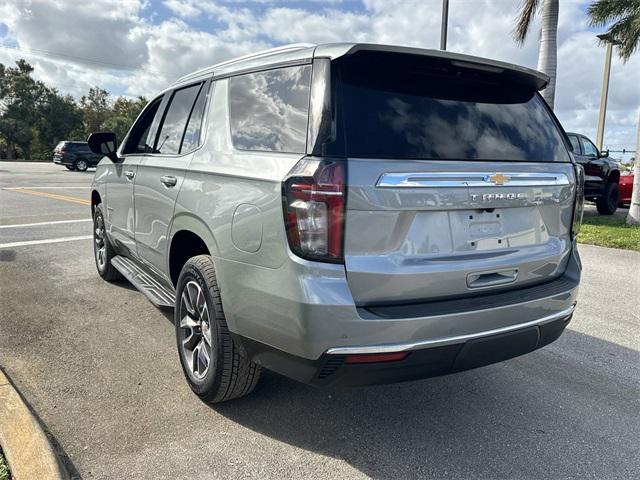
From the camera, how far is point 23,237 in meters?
7.84

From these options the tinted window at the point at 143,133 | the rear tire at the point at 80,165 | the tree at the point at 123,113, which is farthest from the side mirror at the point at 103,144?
the tree at the point at 123,113

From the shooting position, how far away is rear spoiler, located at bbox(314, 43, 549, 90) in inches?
90.0

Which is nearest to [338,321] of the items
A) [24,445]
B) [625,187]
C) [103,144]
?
[24,445]

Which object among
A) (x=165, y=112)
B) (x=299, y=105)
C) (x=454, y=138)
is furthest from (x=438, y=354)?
(x=165, y=112)

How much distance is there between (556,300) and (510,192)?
2.20 feet

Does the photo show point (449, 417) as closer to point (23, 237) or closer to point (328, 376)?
point (328, 376)

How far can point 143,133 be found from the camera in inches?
173

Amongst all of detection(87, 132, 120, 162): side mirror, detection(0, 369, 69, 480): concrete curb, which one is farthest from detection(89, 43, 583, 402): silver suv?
detection(87, 132, 120, 162): side mirror

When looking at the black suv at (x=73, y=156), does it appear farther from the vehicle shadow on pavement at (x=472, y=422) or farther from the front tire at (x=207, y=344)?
the vehicle shadow on pavement at (x=472, y=422)

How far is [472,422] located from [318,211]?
164 cm

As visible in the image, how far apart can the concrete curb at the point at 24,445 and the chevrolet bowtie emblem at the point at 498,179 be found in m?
2.42

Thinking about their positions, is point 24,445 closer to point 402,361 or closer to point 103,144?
A: point 402,361

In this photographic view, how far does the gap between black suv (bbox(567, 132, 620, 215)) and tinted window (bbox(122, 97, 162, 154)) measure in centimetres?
998

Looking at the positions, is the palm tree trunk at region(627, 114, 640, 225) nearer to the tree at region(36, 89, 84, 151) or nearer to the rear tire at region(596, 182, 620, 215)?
the rear tire at region(596, 182, 620, 215)
